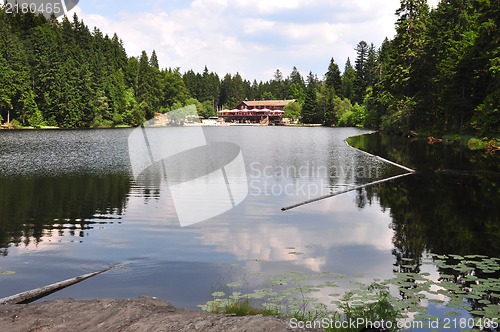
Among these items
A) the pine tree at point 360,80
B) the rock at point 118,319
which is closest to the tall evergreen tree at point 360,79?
the pine tree at point 360,80

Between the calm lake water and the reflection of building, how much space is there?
142 m

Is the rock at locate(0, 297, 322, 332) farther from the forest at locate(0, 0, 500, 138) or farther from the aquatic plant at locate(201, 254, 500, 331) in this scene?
the forest at locate(0, 0, 500, 138)

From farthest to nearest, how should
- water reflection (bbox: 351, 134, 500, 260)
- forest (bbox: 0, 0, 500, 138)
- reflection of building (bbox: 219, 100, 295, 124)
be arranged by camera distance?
reflection of building (bbox: 219, 100, 295, 124) < forest (bbox: 0, 0, 500, 138) < water reflection (bbox: 351, 134, 500, 260)

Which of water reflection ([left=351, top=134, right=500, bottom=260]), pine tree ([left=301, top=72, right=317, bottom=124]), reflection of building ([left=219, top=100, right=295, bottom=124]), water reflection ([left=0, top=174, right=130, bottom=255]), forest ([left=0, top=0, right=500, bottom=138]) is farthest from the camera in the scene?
reflection of building ([left=219, top=100, right=295, bottom=124])

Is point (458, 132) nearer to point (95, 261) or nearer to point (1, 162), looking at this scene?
point (1, 162)

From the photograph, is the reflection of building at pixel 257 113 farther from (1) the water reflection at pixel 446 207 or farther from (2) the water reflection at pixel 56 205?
(2) the water reflection at pixel 56 205

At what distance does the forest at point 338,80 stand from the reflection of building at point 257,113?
796cm

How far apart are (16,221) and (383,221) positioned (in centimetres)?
1286

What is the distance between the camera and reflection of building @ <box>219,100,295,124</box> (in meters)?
169

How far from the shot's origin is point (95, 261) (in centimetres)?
1134

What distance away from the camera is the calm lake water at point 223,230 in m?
10.4

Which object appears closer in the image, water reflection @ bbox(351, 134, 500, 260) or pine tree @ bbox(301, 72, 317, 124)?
water reflection @ bbox(351, 134, 500, 260)

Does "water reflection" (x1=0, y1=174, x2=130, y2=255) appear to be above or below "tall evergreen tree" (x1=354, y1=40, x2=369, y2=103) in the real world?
below

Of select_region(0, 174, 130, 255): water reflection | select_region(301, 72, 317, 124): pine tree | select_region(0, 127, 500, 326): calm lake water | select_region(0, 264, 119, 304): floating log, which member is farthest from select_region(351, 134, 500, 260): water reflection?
select_region(301, 72, 317, 124): pine tree
